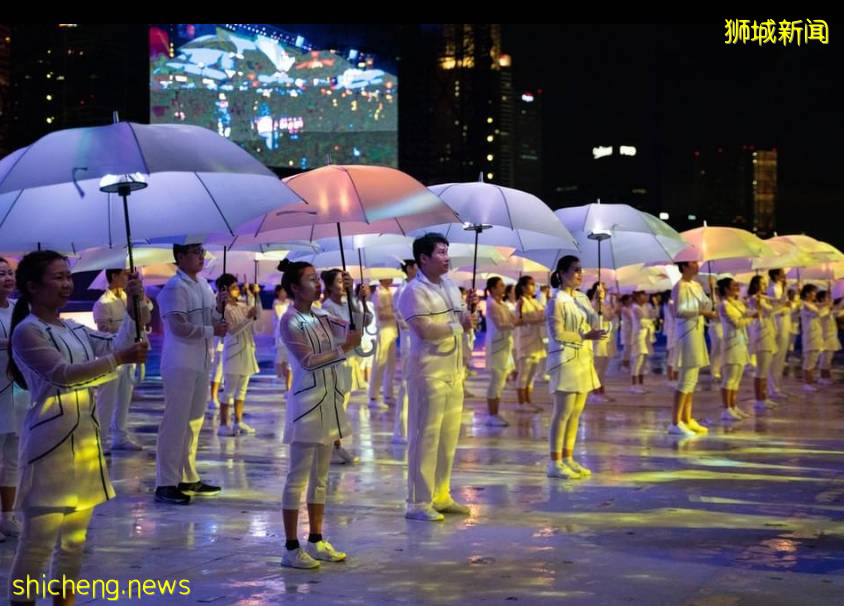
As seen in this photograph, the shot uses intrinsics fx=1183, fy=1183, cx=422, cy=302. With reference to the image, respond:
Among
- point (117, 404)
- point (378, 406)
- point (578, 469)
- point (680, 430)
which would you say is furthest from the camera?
point (378, 406)

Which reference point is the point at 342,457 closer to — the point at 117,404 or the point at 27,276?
the point at 117,404

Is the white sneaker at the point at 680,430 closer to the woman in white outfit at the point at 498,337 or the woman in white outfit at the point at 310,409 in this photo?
the woman in white outfit at the point at 498,337

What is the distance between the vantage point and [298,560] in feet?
20.3

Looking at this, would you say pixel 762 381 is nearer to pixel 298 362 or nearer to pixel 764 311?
pixel 764 311

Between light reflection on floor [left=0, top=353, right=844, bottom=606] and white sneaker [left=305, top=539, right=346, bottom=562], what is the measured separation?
0.30ft

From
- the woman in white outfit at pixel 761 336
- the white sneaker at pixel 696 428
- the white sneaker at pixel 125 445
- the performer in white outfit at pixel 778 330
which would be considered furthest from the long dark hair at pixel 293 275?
the performer in white outfit at pixel 778 330

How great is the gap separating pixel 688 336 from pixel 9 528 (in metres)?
7.56

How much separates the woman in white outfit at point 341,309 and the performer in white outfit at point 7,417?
6.32 ft

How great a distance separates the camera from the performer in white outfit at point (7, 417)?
6.97 meters

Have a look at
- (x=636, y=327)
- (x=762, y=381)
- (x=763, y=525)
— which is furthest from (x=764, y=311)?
(x=763, y=525)

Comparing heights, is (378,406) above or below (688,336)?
below

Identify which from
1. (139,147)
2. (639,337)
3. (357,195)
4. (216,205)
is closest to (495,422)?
(357,195)

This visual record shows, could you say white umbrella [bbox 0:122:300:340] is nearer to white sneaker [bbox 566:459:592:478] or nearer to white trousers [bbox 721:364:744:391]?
white sneaker [bbox 566:459:592:478]

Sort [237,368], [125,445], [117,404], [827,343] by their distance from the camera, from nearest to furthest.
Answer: [125,445], [117,404], [237,368], [827,343]
